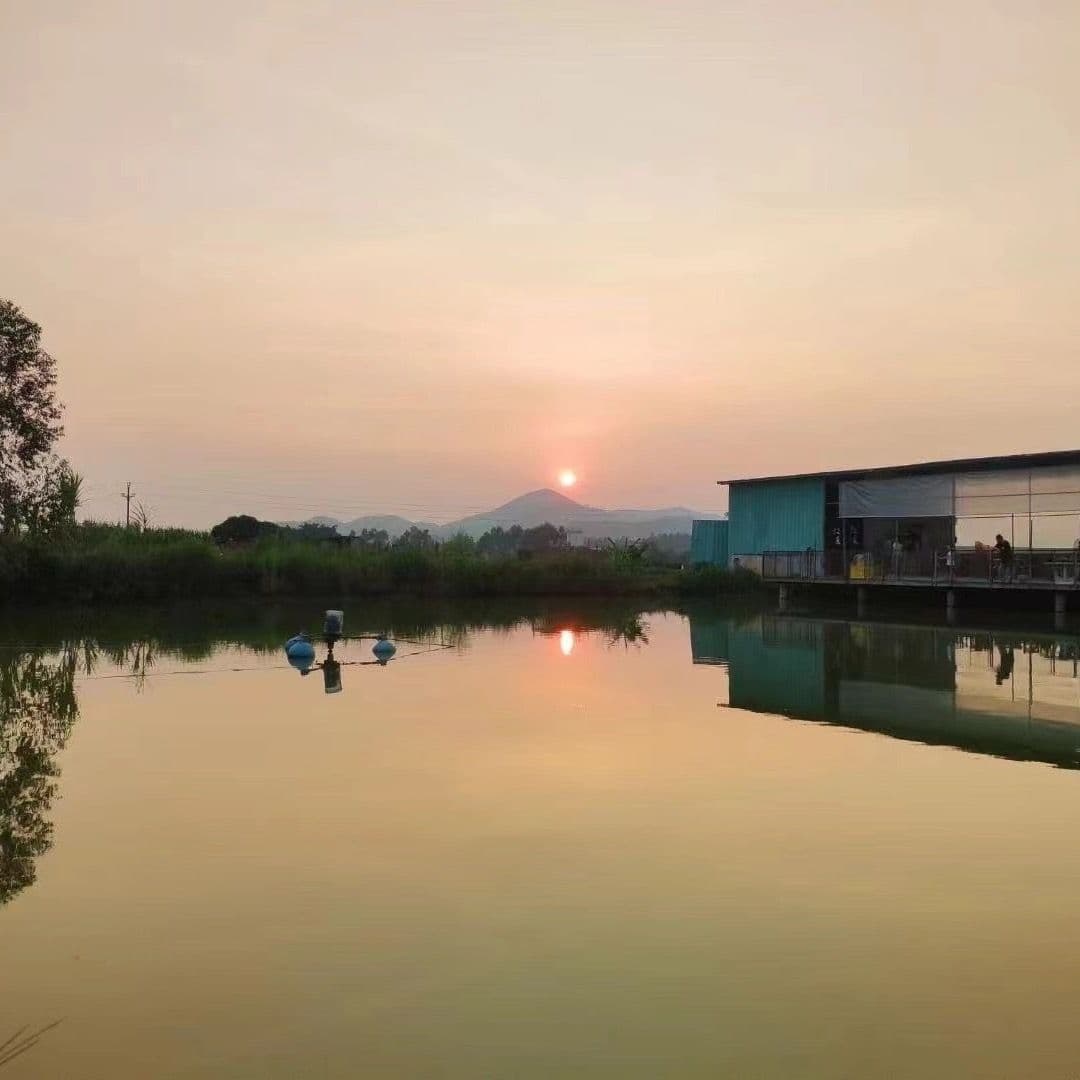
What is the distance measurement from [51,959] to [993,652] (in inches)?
693

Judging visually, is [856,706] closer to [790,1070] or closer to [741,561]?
[790,1070]

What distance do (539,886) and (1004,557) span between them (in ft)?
76.8

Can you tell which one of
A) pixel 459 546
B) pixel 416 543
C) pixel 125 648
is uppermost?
pixel 416 543

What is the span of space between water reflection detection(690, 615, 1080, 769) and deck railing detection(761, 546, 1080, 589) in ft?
10.8

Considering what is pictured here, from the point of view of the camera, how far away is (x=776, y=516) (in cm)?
3553

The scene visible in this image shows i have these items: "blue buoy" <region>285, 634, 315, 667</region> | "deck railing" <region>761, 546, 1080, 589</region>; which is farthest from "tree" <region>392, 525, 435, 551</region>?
"blue buoy" <region>285, 634, 315, 667</region>

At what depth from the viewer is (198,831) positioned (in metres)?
7.97

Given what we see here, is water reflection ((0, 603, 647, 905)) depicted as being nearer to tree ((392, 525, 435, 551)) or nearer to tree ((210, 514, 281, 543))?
tree ((392, 525, 435, 551))

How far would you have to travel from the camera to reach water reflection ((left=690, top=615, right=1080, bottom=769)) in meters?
12.1

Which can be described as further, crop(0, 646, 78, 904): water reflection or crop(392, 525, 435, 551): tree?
crop(392, 525, 435, 551): tree

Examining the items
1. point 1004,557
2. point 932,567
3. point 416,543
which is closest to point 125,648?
point 932,567

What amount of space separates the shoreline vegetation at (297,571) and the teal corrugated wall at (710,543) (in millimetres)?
825

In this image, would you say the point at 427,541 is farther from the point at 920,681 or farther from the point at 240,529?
the point at 920,681

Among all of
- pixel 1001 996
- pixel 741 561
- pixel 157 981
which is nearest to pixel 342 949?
pixel 157 981
